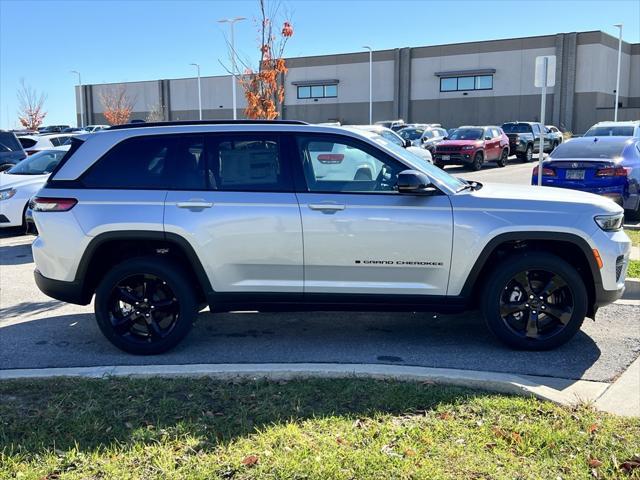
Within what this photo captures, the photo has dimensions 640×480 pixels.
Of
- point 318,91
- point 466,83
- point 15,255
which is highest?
point 466,83

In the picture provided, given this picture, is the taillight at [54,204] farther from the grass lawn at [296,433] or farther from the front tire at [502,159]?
the front tire at [502,159]

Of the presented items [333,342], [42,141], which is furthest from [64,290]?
[42,141]

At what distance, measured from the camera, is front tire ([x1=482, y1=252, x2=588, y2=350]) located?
517 centimetres

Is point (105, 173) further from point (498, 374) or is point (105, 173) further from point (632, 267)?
point (632, 267)

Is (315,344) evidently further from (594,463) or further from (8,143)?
(8,143)

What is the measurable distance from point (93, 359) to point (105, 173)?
1.55m

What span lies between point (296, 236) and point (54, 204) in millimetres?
2008

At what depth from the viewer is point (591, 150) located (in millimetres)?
11594

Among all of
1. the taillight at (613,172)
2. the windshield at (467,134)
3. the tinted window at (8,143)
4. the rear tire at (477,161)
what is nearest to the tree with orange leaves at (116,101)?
the windshield at (467,134)

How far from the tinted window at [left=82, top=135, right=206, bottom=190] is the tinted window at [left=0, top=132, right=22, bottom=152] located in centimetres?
1102

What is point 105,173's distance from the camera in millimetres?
5348

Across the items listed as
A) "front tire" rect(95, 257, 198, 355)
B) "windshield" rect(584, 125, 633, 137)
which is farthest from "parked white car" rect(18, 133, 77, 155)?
"windshield" rect(584, 125, 633, 137)

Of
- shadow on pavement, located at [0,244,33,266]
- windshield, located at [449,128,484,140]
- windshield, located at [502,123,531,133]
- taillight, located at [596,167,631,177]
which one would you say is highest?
windshield, located at [502,123,531,133]

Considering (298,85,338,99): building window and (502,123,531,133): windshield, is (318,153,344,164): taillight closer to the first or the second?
(502,123,531,133): windshield
